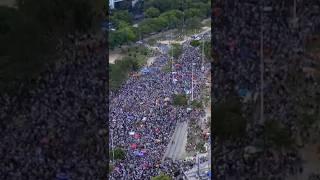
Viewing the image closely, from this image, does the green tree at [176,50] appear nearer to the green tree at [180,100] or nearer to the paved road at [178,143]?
the green tree at [180,100]

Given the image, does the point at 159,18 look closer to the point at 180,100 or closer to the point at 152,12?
the point at 152,12

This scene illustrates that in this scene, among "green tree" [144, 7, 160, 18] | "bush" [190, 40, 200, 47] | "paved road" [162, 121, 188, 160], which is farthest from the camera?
"green tree" [144, 7, 160, 18]

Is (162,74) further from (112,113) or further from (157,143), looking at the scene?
(157,143)

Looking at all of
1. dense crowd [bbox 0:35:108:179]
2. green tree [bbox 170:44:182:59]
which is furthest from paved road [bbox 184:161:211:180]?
green tree [bbox 170:44:182:59]

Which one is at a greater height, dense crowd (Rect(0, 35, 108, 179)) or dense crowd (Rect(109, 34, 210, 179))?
dense crowd (Rect(0, 35, 108, 179))

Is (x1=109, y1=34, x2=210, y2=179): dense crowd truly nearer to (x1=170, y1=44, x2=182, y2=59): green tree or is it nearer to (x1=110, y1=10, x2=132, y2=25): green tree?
(x1=170, y1=44, x2=182, y2=59): green tree

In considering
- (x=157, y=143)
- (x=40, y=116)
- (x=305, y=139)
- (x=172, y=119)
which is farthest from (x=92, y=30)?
(x=172, y=119)

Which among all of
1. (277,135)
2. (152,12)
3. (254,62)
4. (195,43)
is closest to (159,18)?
(152,12)
